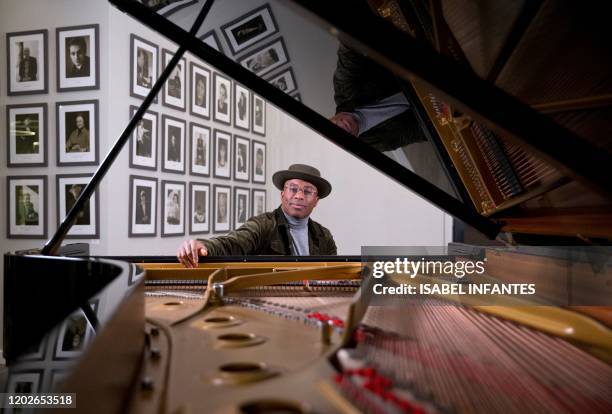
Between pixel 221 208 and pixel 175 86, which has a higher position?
pixel 175 86

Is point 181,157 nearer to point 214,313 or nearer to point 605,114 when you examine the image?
point 214,313

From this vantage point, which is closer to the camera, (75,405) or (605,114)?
(75,405)

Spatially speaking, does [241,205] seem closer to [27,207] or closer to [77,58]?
→ [27,207]

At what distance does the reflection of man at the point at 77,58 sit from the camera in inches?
A: 181

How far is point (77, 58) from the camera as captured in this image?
4617 millimetres

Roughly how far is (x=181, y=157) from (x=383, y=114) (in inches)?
136

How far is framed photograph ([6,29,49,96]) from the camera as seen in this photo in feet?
15.5

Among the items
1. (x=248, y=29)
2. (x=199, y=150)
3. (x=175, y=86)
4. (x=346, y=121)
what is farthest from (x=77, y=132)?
(x=346, y=121)

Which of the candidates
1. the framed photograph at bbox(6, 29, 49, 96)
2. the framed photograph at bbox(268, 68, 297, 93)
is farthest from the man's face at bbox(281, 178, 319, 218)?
the framed photograph at bbox(6, 29, 49, 96)

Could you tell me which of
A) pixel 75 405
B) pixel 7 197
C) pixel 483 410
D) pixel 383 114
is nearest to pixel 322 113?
pixel 383 114

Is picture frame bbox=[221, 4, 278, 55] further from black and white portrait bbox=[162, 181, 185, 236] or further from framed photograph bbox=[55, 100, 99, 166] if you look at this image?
black and white portrait bbox=[162, 181, 185, 236]

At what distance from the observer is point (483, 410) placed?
1012 mm

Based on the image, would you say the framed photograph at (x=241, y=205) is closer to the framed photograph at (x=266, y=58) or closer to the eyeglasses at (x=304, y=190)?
the eyeglasses at (x=304, y=190)

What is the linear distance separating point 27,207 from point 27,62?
132 centimetres
